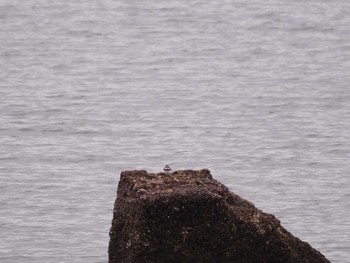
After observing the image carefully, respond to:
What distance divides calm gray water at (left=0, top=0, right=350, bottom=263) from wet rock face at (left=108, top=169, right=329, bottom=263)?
4.50 meters

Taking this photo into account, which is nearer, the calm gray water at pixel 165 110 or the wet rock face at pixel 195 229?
the wet rock face at pixel 195 229

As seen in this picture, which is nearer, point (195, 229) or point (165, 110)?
point (195, 229)

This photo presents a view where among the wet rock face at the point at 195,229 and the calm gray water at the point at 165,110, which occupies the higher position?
the calm gray water at the point at 165,110

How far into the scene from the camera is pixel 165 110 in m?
22.4

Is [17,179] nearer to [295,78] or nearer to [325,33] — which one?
[295,78]

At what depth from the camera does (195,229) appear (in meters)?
9.01

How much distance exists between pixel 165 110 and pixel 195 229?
1344cm

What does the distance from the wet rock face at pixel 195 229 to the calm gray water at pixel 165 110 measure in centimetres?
450

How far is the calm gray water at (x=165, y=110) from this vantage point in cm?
1572

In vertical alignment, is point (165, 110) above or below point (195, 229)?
above

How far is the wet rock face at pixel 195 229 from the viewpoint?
8922 millimetres

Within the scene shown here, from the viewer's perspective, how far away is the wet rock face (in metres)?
8.92

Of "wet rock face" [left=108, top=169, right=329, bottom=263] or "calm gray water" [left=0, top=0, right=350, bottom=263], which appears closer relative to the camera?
"wet rock face" [left=108, top=169, right=329, bottom=263]

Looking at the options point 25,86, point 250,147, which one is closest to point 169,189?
point 250,147
